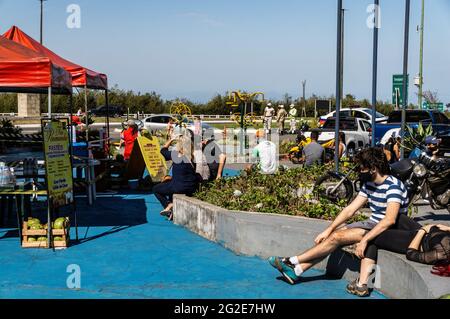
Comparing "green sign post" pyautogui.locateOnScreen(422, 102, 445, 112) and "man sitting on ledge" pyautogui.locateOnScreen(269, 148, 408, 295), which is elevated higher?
"green sign post" pyautogui.locateOnScreen(422, 102, 445, 112)

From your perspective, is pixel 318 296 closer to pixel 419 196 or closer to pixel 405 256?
pixel 405 256

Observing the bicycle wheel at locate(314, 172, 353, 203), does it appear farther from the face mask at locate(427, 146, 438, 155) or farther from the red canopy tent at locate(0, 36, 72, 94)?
the red canopy tent at locate(0, 36, 72, 94)

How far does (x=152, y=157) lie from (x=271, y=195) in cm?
551

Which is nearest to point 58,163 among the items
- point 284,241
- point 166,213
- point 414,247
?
point 166,213

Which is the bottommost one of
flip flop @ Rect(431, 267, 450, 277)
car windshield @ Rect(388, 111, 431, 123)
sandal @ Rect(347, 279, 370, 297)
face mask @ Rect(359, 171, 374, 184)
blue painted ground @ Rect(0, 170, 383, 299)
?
blue painted ground @ Rect(0, 170, 383, 299)

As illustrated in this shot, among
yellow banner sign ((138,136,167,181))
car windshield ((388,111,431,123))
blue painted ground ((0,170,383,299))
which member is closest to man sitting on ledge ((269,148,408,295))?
blue painted ground ((0,170,383,299))

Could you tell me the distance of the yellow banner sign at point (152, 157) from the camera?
14461 mm

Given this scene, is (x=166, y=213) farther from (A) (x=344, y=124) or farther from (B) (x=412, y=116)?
(B) (x=412, y=116)

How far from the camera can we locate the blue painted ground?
649 centimetres

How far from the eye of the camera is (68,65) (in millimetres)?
15539

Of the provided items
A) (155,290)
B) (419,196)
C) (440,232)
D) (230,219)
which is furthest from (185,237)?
(440,232)

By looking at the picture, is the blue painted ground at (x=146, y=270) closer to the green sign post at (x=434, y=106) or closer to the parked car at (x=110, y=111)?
the green sign post at (x=434, y=106)

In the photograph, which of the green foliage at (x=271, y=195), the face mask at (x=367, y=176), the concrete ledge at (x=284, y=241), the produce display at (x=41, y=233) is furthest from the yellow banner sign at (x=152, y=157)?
the face mask at (x=367, y=176)

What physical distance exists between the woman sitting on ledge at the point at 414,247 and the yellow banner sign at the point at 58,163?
4.31 metres
